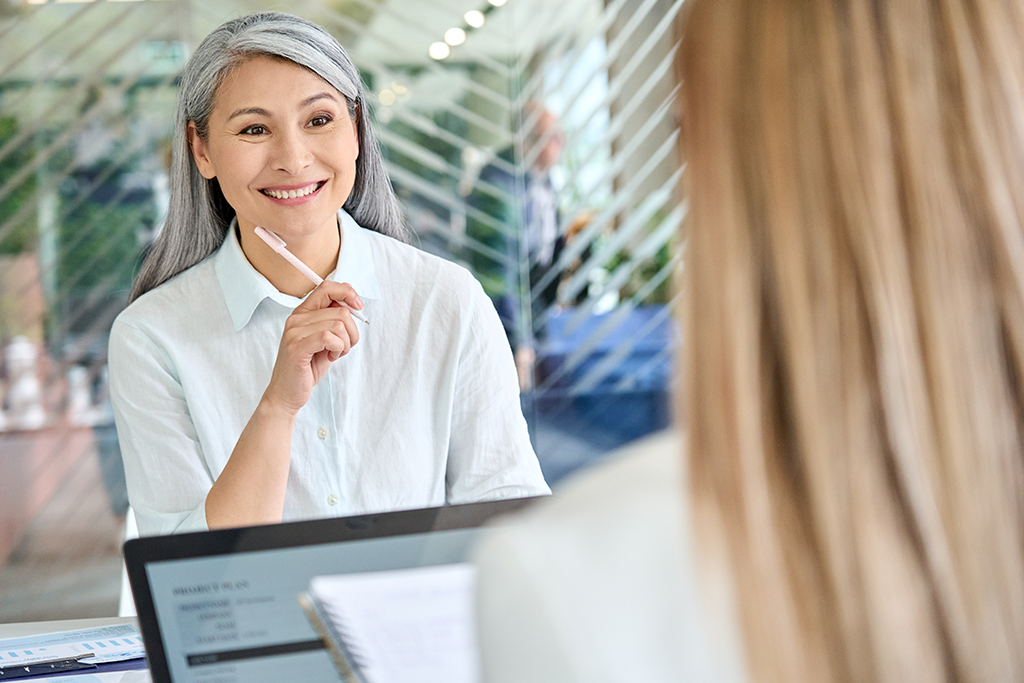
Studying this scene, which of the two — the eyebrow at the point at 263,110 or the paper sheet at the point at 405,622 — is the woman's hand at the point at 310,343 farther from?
the paper sheet at the point at 405,622

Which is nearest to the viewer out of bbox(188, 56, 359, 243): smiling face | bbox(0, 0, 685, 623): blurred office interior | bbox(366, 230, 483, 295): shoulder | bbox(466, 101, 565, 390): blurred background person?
bbox(188, 56, 359, 243): smiling face

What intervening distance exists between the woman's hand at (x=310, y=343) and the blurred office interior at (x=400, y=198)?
5.33 feet

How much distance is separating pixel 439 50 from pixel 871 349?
2.97 m

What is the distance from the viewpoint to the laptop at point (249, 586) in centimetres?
78

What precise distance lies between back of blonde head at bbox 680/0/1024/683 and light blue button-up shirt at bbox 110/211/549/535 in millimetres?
967

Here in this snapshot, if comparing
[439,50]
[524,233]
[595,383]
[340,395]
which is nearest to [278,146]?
[340,395]

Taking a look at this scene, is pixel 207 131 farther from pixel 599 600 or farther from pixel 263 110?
pixel 599 600

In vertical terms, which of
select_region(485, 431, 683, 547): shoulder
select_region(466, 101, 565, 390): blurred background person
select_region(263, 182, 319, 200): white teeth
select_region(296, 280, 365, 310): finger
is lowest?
select_region(485, 431, 683, 547): shoulder

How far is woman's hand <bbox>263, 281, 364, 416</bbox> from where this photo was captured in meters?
1.33

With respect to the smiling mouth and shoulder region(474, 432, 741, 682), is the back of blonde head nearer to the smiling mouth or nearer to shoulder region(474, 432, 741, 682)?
shoulder region(474, 432, 741, 682)

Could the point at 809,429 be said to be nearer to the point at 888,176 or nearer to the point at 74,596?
the point at 888,176

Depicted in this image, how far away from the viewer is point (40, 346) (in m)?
3.00

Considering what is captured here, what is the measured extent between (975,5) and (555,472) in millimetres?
3321

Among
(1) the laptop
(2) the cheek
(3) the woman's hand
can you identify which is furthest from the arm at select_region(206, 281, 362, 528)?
(1) the laptop
